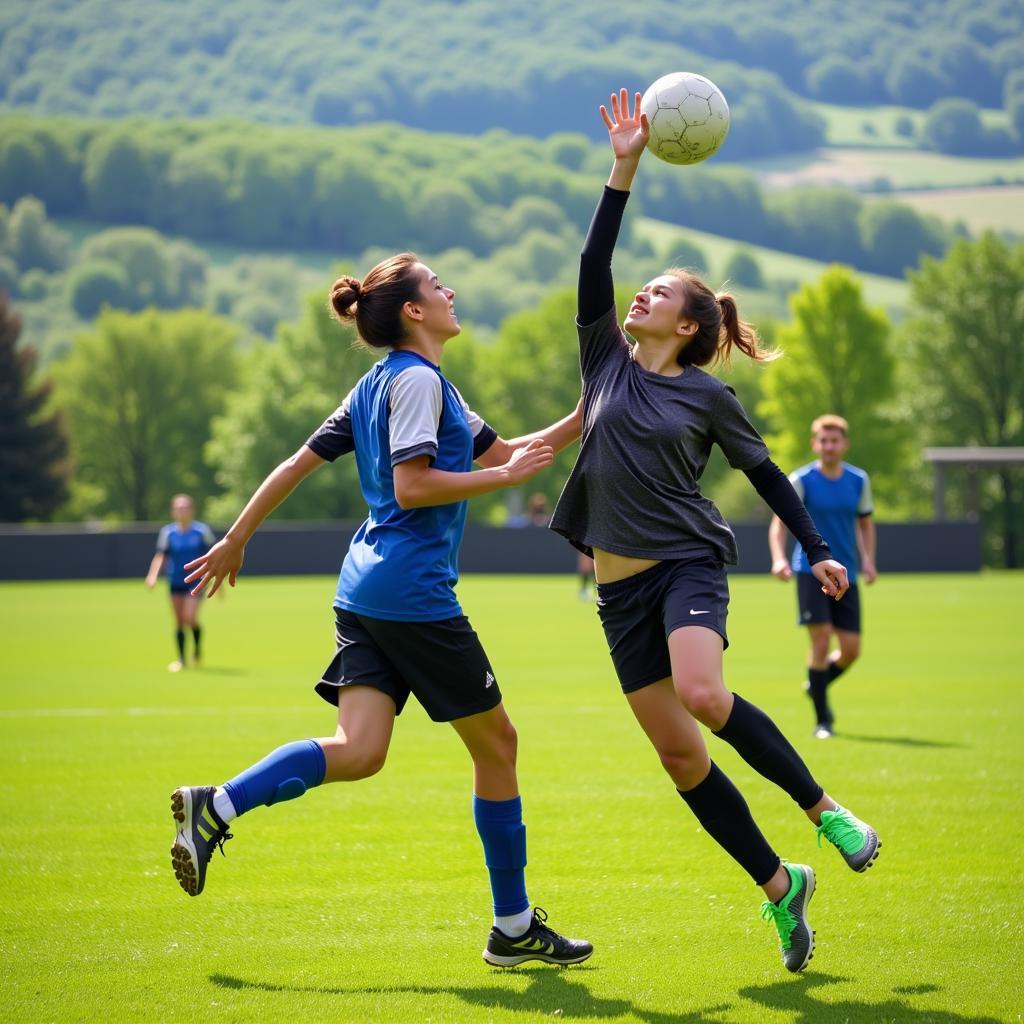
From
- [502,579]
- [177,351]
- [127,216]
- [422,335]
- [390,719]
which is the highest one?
→ [127,216]

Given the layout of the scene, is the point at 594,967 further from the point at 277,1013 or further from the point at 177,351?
the point at 177,351

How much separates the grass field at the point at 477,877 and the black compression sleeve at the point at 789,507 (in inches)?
58.4

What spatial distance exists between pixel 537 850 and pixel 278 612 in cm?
2142

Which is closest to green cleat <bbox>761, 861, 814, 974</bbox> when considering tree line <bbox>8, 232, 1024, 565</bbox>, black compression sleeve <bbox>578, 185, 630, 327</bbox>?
black compression sleeve <bbox>578, 185, 630, 327</bbox>

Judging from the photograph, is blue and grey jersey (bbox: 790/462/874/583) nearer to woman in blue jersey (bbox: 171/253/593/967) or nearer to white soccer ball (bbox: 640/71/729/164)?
white soccer ball (bbox: 640/71/729/164)

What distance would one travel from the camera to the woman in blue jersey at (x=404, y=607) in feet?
16.4

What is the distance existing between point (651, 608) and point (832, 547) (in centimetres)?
667

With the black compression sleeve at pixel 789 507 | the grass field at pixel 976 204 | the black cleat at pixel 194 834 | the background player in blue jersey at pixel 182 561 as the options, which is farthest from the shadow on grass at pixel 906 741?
the grass field at pixel 976 204

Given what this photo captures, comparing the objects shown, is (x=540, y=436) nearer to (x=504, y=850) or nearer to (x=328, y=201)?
(x=504, y=850)

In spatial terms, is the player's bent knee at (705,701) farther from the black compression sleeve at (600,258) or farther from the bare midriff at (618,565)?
the black compression sleeve at (600,258)

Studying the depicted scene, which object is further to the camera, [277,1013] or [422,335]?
[422,335]

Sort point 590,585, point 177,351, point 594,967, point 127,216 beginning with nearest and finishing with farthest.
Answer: point 594,967
point 590,585
point 177,351
point 127,216

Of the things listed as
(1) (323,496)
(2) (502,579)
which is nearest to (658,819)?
(2) (502,579)

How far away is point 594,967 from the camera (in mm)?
5188
